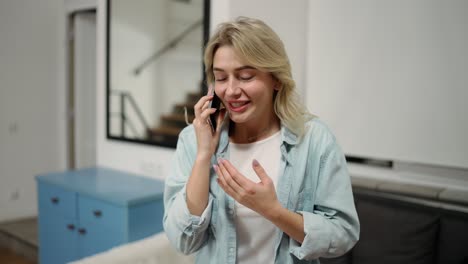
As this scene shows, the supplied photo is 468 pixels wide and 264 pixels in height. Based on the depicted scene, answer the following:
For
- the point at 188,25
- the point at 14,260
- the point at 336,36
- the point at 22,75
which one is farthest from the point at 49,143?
the point at 336,36

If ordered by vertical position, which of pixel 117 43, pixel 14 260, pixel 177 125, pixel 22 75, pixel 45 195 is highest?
pixel 117 43

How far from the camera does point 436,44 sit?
6.27 ft

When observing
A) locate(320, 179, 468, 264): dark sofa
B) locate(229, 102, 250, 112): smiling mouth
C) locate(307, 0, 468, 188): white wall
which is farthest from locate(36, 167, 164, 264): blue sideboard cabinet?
locate(229, 102, 250, 112): smiling mouth

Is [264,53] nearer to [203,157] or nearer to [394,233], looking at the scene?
[203,157]

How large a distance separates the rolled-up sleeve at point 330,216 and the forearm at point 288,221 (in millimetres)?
16

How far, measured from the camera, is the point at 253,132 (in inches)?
47.4

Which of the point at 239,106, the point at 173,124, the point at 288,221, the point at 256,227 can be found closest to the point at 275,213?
the point at 288,221

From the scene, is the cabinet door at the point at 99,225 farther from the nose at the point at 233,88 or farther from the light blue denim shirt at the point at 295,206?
the nose at the point at 233,88

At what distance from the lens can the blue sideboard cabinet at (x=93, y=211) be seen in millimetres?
2344

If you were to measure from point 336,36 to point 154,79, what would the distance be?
170 centimetres

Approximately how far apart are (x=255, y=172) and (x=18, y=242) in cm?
350

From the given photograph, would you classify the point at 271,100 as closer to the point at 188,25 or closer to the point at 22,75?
the point at 188,25

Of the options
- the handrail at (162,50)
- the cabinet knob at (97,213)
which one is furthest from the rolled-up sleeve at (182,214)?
the handrail at (162,50)

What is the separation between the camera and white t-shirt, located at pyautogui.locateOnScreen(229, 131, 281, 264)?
1.12 meters
